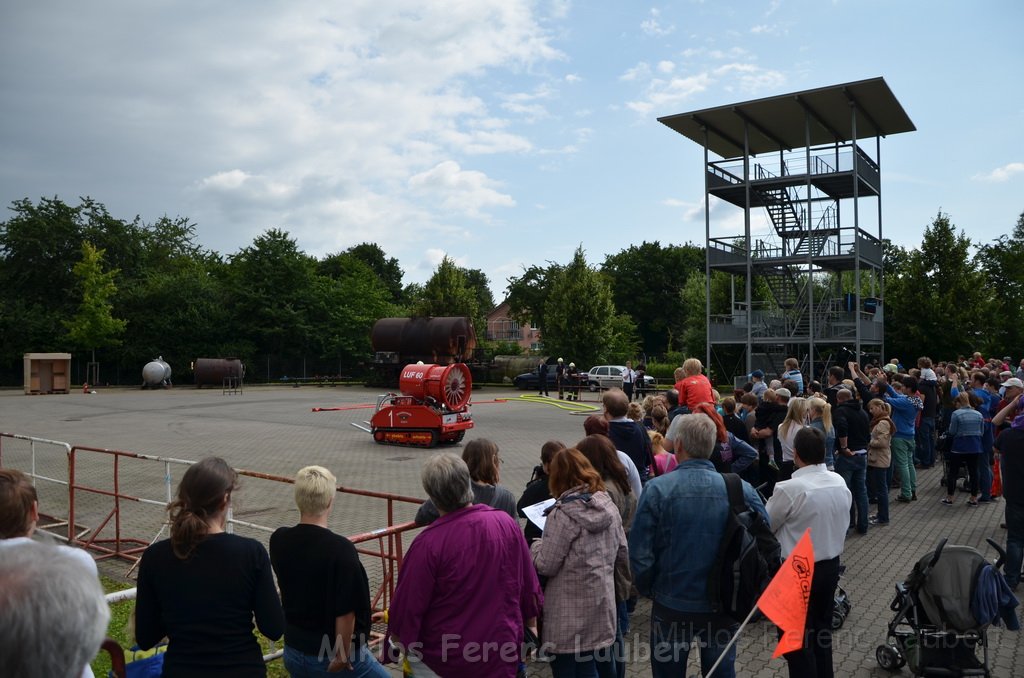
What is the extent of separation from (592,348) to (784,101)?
19243 mm

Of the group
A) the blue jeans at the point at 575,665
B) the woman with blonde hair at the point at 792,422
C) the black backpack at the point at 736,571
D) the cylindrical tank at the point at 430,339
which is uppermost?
the cylindrical tank at the point at 430,339

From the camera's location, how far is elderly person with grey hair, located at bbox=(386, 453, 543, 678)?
127 inches

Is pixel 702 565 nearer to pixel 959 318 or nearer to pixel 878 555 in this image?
pixel 878 555

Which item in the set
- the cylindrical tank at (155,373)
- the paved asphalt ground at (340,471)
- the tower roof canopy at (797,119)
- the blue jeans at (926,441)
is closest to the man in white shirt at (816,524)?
the paved asphalt ground at (340,471)

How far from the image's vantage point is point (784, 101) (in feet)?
92.7

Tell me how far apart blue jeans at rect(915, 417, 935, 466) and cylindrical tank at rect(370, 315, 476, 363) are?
2499cm

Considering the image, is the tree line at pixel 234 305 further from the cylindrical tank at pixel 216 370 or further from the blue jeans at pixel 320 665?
the blue jeans at pixel 320 665

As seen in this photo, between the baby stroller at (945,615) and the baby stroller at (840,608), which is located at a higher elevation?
the baby stroller at (945,615)

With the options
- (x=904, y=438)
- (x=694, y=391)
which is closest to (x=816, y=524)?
(x=694, y=391)

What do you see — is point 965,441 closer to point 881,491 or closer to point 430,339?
point 881,491

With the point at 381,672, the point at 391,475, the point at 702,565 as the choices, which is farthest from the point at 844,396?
the point at 391,475

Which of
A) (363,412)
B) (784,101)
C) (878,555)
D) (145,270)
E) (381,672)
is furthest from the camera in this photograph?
(145,270)

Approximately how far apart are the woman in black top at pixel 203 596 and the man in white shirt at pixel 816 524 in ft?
10.3

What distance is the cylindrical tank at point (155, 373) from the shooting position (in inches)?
1629
